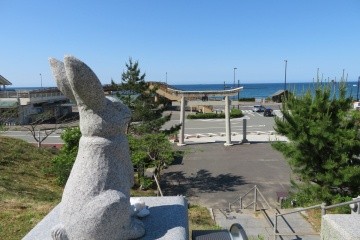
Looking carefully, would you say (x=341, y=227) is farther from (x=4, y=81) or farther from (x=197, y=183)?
(x=4, y=81)

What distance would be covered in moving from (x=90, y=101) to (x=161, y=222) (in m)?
2.60

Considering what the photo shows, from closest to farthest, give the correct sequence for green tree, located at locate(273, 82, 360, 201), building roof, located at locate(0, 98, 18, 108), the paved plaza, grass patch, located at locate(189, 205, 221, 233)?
grass patch, located at locate(189, 205, 221, 233)
green tree, located at locate(273, 82, 360, 201)
the paved plaza
building roof, located at locate(0, 98, 18, 108)

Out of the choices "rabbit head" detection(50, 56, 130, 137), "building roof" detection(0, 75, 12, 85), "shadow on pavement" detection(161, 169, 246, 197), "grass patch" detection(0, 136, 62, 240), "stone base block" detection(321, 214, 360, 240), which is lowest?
"shadow on pavement" detection(161, 169, 246, 197)

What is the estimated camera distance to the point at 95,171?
529 cm

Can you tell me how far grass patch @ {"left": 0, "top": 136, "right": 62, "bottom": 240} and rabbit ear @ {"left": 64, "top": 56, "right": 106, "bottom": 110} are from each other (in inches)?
172

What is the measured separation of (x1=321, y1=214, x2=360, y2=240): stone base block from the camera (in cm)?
620

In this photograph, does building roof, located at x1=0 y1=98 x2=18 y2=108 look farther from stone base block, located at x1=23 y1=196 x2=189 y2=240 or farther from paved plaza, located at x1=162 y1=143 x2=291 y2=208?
stone base block, located at x1=23 y1=196 x2=189 y2=240

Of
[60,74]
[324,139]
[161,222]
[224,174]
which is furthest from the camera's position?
[224,174]

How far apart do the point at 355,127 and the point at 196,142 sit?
18.4 m

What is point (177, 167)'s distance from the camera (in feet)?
69.5

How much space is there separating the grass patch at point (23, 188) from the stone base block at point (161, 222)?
1.99 meters

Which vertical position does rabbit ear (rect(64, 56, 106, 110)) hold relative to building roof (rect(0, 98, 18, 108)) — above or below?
above

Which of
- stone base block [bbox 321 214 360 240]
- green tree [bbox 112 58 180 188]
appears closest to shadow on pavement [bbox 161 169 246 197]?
green tree [bbox 112 58 180 188]

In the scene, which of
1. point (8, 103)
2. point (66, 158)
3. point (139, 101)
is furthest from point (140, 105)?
point (8, 103)
